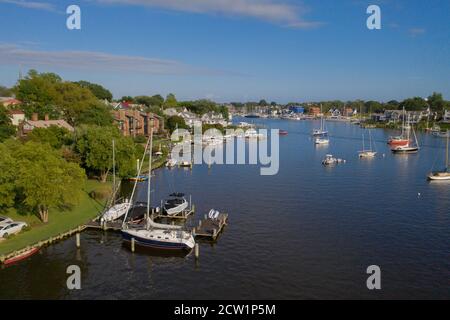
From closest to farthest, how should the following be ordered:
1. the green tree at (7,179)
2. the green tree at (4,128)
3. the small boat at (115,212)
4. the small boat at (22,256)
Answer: the small boat at (22,256) < the green tree at (7,179) < the small boat at (115,212) < the green tree at (4,128)

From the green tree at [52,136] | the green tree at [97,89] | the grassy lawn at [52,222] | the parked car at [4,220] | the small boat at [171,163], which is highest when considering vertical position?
the green tree at [97,89]

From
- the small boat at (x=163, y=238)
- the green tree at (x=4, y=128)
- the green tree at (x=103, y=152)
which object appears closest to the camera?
the small boat at (x=163, y=238)

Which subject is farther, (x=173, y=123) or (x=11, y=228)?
(x=173, y=123)

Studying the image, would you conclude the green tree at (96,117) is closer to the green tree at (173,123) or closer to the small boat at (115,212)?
the green tree at (173,123)

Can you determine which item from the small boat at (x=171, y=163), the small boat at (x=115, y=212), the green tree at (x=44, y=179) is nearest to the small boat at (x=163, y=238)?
the small boat at (x=115, y=212)

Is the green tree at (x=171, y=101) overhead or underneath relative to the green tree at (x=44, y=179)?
overhead

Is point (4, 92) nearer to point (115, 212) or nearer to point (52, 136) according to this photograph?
point (52, 136)

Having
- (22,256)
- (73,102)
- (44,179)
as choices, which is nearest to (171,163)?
(73,102)

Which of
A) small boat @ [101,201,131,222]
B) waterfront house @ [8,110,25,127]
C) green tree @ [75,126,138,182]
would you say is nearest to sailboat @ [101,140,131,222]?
small boat @ [101,201,131,222]
